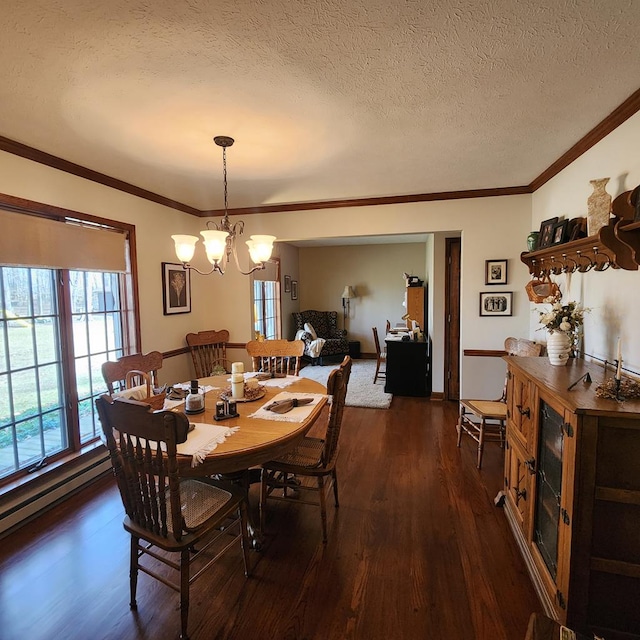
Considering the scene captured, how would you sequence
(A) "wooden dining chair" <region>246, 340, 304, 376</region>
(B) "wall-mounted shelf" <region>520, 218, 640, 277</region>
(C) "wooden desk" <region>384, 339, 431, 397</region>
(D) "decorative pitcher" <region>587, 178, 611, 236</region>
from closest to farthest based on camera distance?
(B) "wall-mounted shelf" <region>520, 218, 640, 277</region> → (D) "decorative pitcher" <region>587, 178, 611, 236</region> → (A) "wooden dining chair" <region>246, 340, 304, 376</region> → (C) "wooden desk" <region>384, 339, 431, 397</region>

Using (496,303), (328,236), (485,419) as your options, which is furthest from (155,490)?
(496,303)

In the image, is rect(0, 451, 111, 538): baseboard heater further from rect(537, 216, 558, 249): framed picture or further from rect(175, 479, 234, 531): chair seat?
rect(537, 216, 558, 249): framed picture

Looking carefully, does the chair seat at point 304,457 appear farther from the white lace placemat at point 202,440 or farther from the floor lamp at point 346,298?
the floor lamp at point 346,298

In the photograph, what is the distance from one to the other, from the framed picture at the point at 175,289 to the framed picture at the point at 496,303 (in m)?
3.25

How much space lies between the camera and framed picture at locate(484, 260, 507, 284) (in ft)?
12.0

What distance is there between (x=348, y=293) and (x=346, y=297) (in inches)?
5.9

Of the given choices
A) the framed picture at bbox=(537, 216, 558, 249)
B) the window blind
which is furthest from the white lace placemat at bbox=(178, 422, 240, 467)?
the framed picture at bbox=(537, 216, 558, 249)

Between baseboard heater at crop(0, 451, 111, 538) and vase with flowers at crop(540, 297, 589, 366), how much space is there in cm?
347

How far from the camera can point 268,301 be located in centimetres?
659

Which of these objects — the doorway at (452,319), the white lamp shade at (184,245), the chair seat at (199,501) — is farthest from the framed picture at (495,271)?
the chair seat at (199,501)

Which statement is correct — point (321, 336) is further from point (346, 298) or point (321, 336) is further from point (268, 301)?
point (268, 301)

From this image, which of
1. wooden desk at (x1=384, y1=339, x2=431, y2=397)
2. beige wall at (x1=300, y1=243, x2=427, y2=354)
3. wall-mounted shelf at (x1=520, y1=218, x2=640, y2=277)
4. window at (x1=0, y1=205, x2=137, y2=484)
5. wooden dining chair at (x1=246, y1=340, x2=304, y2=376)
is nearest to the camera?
wall-mounted shelf at (x1=520, y1=218, x2=640, y2=277)

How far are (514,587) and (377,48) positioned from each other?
260 centimetres

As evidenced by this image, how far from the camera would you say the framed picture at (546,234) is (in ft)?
8.69
